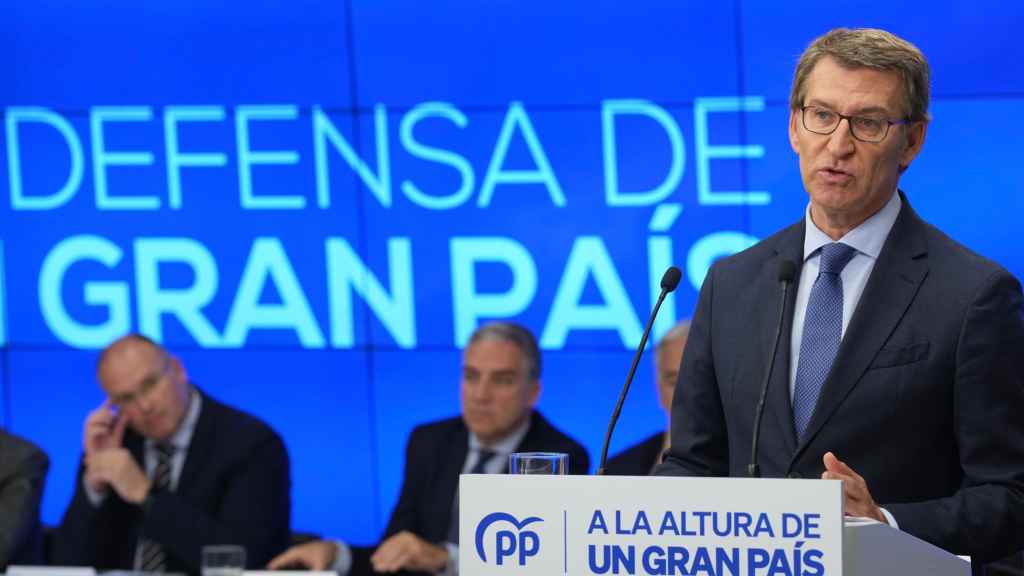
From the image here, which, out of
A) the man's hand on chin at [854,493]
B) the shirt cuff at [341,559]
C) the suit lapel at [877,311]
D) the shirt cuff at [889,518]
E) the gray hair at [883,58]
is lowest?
the shirt cuff at [341,559]

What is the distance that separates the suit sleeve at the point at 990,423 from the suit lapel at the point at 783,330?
246 mm

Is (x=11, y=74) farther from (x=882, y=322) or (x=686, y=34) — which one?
(x=882, y=322)

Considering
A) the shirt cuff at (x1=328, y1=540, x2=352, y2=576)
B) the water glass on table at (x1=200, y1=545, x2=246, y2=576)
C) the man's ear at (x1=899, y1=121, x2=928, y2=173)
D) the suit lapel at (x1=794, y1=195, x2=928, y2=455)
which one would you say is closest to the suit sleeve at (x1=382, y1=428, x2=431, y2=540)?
the shirt cuff at (x1=328, y1=540, x2=352, y2=576)

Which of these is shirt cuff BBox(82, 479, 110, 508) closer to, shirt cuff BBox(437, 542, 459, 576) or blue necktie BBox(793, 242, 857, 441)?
shirt cuff BBox(437, 542, 459, 576)

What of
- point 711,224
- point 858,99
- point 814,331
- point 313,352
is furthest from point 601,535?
point 313,352

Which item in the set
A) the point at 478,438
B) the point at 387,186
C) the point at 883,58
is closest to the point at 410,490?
the point at 478,438

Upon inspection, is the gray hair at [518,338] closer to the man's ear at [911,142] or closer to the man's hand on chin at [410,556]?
the man's hand on chin at [410,556]

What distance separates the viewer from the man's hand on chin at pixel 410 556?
4.08m

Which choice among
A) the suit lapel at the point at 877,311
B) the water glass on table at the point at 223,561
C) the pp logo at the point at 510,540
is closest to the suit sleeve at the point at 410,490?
the water glass on table at the point at 223,561

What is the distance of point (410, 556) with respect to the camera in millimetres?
4082

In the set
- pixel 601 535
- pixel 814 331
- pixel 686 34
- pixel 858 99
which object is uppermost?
pixel 686 34

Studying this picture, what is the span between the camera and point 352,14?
5.70m

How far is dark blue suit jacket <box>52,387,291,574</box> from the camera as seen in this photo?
454 centimetres

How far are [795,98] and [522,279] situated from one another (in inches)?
131
